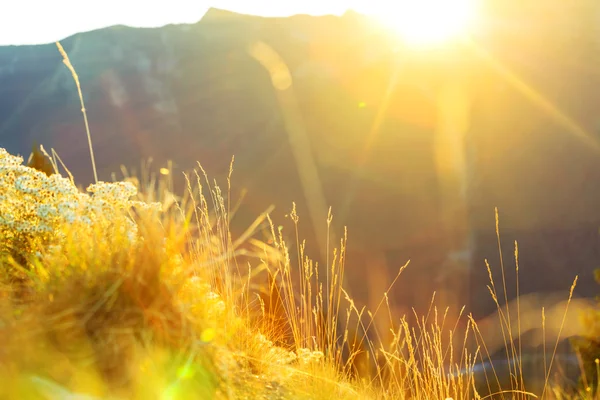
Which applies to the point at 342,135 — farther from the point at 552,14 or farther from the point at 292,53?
the point at 552,14

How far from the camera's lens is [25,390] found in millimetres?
1155

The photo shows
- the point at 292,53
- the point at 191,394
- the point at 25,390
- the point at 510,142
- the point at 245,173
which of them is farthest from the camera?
the point at 292,53

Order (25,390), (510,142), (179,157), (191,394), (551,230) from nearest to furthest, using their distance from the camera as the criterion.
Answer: (25,390), (191,394), (551,230), (510,142), (179,157)

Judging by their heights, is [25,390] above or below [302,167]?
above

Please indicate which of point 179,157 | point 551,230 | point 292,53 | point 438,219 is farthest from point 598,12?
point 179,157

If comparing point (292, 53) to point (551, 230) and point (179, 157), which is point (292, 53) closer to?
point (179, 157)

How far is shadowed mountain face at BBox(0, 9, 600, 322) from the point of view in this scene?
92.2 ft

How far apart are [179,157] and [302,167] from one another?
1084cm

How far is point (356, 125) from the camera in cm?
3550

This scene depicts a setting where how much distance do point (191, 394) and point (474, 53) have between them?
3527 centimetres

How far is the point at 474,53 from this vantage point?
3275cm

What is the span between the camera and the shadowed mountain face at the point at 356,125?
28.1 m

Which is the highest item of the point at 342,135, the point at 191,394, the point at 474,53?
the point at 474,53

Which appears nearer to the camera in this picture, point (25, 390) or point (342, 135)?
point (25, 390)
